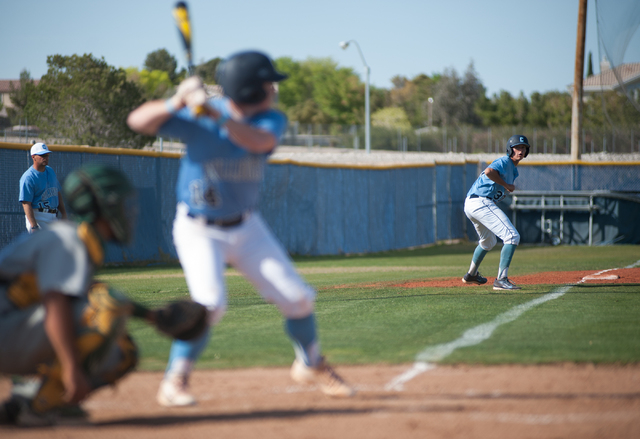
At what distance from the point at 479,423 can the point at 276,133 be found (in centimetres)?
199

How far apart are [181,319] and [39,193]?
6693mm

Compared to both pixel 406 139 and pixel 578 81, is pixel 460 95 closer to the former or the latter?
pixel 406 139

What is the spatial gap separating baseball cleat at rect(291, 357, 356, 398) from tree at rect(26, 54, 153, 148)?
29.1 m

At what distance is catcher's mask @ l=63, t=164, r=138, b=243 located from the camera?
3410mm

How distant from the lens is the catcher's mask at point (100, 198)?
11.2 feet

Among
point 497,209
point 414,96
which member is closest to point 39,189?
point 497,209

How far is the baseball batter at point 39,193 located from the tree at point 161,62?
11130cm

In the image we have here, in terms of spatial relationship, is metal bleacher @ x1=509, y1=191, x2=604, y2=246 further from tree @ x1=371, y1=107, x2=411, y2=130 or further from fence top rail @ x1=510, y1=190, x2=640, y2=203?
tree @ x1=371, y1=107, x2=411, y2=130

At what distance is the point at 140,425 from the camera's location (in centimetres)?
358

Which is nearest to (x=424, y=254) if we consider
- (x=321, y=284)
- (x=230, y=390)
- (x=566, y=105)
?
(x=321, y=284)

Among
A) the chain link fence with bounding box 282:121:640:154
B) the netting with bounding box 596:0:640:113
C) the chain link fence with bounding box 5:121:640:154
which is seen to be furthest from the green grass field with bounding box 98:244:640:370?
the chain link fence with bounding box 282:121:640:154

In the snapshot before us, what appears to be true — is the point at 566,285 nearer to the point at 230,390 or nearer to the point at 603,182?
the point at 230,390

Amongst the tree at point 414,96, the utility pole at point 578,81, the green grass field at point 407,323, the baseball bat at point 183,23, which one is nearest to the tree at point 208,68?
the tree at point 414,96

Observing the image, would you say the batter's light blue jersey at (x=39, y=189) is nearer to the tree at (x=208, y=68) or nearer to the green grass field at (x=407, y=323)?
the green grass field at (x=407, y=323)
